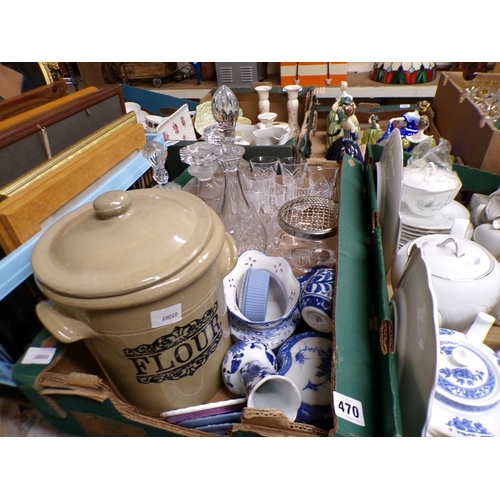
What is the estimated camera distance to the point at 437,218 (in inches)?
32.6

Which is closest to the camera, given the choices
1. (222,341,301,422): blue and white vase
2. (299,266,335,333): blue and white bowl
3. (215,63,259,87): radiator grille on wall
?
(222,341,301,422): blue and white vase

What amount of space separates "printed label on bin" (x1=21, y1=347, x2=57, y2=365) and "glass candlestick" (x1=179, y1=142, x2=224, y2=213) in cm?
43

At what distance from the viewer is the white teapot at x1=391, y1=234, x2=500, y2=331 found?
60 cm

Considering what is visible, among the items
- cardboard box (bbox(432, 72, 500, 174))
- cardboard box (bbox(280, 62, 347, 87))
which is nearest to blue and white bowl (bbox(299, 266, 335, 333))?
cardboard box (bbox(432, 72, 500, 174))

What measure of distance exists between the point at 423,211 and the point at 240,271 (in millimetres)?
466

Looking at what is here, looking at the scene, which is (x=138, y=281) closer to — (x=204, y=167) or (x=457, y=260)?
(x=204, y=167)

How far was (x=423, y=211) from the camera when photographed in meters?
0.82

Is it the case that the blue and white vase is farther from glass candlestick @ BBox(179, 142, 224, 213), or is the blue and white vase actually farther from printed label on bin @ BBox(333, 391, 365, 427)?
glass candlestick @ BBox(179, 142, 224, 213)

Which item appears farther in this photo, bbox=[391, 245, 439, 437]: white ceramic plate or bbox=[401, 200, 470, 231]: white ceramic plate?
bbox=[401, 200, 470, 231]: white ceramic plate

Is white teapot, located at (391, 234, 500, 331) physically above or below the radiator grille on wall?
below

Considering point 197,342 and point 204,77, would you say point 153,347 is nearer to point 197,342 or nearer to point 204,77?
point 197,342

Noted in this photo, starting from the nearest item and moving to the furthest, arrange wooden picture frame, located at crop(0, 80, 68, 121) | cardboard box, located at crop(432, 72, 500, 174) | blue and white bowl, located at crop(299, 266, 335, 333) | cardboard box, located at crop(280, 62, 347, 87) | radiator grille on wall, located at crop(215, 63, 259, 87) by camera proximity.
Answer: blue and white bowl, located at crop(299, 266, 335, 333), wooden picture frame, located at crop(0, 80, 68, 121), cardboard box, located at crop(432, 72, 500, 174), cardboard box, located at crop(280, 62, 347, 87), radiator grille on wall, located at crop(215, 63, 259, 87)

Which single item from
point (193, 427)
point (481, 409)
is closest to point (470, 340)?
point (481, 409)

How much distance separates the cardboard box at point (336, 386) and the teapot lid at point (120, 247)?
0.58 feet
